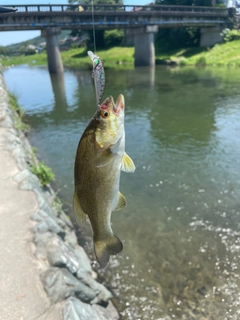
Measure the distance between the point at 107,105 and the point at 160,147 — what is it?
12.2m

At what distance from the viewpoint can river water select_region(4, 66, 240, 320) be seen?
20.1 ft

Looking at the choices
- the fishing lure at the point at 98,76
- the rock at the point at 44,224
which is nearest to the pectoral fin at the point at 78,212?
the fishing lure at the point at 98,76

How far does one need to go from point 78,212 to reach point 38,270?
2789 millimetres

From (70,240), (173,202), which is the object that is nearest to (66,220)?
(70,240)

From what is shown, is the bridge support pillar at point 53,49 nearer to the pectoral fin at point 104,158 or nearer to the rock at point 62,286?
the rock at point 62,286

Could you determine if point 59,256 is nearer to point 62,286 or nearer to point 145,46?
point 62,286

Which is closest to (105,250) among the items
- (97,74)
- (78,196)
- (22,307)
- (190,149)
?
(78,196)

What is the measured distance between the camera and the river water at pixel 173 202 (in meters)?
6.12

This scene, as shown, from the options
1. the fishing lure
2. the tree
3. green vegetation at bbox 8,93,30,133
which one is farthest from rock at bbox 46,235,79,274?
the tree

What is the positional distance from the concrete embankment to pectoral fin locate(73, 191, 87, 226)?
2.32 metres

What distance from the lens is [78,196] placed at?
228 centimetres

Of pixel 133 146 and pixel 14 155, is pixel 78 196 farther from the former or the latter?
pixel 133 146

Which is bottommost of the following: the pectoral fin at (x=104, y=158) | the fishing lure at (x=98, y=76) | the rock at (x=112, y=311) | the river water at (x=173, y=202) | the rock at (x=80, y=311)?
the river water at (x=173, y=202)

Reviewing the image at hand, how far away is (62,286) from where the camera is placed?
438cm
